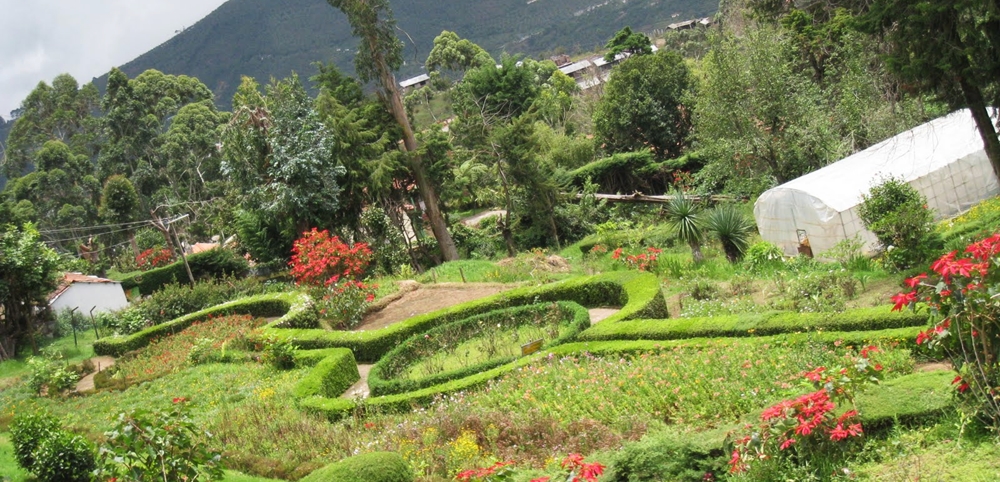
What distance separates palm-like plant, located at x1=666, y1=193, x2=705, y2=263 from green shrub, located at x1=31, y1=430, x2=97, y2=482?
41.2ft

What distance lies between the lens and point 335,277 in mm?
19484

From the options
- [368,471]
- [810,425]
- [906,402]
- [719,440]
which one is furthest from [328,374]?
[906,402]

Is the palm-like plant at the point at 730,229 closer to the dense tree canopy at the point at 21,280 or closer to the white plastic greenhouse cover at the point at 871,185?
the white plastic greenhouse cover at the point at 871,185

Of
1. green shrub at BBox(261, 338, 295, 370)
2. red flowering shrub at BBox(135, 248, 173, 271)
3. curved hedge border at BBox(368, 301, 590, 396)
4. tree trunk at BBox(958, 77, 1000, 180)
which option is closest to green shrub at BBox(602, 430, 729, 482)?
curved hedge border at BBox(368, 301, 590, 396)

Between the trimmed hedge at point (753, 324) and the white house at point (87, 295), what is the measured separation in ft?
73.8

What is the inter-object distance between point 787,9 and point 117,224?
109 ft

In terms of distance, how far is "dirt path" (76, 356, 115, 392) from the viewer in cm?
1831

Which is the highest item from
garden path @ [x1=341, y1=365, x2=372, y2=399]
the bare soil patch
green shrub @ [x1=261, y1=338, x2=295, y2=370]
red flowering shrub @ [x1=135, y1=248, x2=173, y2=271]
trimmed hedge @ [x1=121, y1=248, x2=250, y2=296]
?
red flowering shrub @ [x1=135, y1=248, x2=173, y2=271]

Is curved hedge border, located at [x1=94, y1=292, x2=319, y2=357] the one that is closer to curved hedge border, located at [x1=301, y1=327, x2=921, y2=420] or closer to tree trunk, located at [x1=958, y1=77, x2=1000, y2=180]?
curved hedge border, located at [x1=301, y1=327, x2=921, y2=420]

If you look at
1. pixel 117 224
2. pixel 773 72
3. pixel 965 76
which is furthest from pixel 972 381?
pixel 117 224

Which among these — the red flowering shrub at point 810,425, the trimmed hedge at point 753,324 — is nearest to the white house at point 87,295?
the trimmed hedge at point 753,324

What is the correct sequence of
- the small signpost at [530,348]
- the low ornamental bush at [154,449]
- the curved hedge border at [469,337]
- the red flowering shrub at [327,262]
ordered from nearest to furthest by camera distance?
the low ornamental bush at [154,449] → the small signpost at [530,348] → the curved hedge border at [469,337] → the red flowering shrub at [327,262]

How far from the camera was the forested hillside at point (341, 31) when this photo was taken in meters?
124

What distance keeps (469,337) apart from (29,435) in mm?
7384
